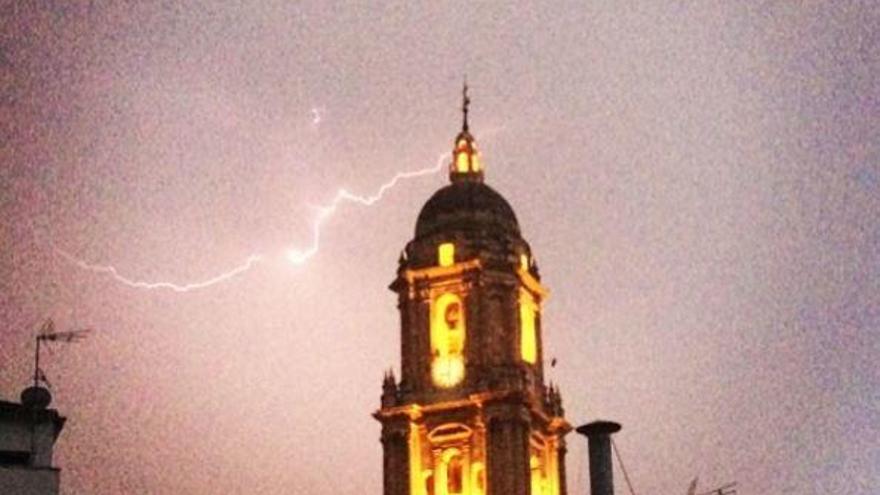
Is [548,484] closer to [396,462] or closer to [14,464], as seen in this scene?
[396,462]

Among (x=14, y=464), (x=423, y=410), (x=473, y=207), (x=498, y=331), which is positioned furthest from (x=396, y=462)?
(x=14, y=464)

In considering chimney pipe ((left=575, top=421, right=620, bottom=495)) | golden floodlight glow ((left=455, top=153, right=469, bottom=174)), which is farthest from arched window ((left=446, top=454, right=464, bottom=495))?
chimney pipe ((left=575, top=421, right=620, bottom=495))

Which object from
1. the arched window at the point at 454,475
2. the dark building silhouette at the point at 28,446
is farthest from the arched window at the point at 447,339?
the dark building silhouette at the point at 28,446

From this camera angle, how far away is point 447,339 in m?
96.2

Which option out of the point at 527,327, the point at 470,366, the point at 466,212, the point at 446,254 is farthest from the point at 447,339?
the point at 466,212

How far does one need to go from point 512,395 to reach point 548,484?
22.0 feet

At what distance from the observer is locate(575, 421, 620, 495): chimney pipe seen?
202 ft

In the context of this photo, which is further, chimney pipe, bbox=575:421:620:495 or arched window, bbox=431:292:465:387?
arched window, bbox=431:292:465:387

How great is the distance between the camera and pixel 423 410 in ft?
307

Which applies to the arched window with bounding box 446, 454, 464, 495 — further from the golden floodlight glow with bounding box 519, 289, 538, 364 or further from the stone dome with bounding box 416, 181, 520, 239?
the stone dome with bounding box 416, 181, 520, 239

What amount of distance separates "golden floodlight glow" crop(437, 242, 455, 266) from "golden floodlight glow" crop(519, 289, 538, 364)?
416 centimetres

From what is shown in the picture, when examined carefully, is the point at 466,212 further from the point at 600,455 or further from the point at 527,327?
the point at 600,455

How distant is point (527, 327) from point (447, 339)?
493 cm

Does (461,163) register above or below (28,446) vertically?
above
